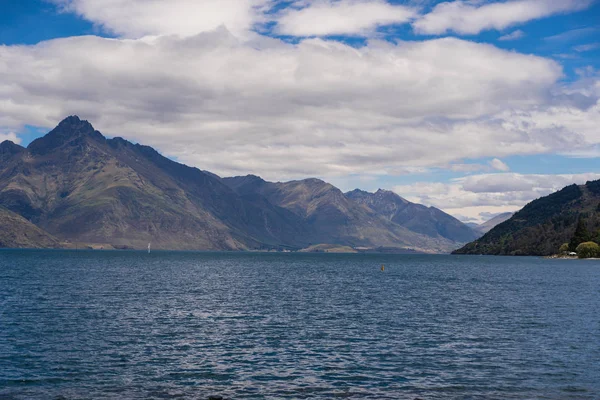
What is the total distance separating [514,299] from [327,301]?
40842mm

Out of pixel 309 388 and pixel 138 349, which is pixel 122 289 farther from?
pixel 309 388

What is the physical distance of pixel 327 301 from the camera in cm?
11319

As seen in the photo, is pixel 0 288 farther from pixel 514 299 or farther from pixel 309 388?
pixel 514 299

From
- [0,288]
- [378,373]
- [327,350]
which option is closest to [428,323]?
[327,350]

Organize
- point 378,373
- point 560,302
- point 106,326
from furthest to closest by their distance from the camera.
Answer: point 560,302 → point 106,326 → point 378,373

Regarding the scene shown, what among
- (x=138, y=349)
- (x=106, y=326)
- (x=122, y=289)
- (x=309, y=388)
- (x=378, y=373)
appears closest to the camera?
(x=309, y=388)

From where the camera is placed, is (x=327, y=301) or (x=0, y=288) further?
(x=0, y=288)

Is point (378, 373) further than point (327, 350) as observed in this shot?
No

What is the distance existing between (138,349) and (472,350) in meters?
36.9

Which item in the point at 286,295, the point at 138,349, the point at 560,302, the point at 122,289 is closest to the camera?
the point at 138,349

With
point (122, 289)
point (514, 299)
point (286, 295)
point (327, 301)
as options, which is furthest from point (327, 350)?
Result: point (122, 289)

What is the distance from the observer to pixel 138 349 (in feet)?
197

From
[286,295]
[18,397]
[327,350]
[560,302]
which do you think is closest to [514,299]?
[560,302]

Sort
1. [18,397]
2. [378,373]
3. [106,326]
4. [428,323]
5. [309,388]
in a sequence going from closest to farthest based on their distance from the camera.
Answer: [18,397] → [309,388] → [378,373] → [106,326] → [428,323]
